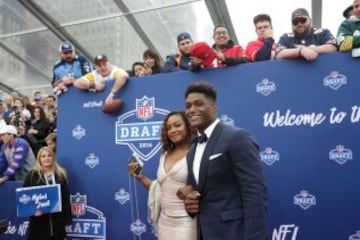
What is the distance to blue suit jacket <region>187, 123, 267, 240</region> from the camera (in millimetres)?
1670

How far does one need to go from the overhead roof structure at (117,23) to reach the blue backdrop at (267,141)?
3.08m

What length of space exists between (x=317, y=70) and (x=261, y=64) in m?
0.46

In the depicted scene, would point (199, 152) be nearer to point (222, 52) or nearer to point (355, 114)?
point (355, 114)

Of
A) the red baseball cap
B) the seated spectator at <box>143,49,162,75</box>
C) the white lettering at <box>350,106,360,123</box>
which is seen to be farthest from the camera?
the seated spectator at <box>143,49,162,75</box>

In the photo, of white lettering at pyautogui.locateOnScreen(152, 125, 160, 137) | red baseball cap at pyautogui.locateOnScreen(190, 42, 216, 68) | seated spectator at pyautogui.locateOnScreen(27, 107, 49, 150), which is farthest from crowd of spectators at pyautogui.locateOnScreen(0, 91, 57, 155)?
red baseball cap at pyautogui.locateOnScreen(190, 42, 216, 68)

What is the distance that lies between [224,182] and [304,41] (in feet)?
6.09

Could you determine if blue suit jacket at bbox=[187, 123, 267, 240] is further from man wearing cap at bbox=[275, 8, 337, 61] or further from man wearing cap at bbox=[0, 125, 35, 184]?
man wearing cap at bbox=[0, 125, 35, 184]

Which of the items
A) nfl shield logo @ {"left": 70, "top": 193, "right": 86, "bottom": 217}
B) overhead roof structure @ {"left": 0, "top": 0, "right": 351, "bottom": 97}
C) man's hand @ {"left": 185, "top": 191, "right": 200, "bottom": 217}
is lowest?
nfl shield logo @ {"left": 70, "top": 193, "right": 86, "bottom": 217}

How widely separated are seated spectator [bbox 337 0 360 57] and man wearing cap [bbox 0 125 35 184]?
3485 mm

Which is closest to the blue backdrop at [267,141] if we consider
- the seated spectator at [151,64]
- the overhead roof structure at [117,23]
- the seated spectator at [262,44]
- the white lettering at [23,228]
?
the seated spectator at [262,44]

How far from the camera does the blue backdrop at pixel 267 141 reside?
291 centimetres

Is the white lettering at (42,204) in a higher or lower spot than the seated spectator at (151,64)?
lower

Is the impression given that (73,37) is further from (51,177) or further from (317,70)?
(317,70)

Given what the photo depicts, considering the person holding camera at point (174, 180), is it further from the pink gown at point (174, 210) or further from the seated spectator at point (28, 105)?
the seated spectator at point (28, 105)
